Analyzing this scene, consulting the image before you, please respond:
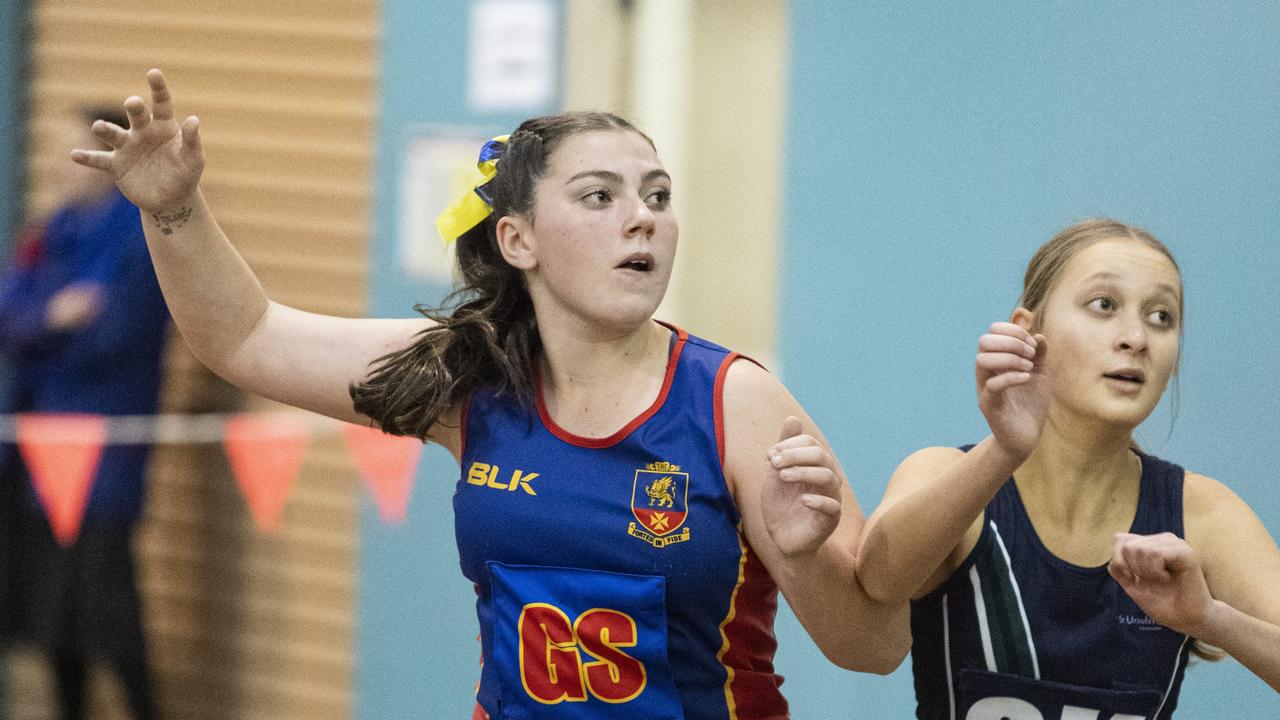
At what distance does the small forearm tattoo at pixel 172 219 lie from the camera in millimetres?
2395

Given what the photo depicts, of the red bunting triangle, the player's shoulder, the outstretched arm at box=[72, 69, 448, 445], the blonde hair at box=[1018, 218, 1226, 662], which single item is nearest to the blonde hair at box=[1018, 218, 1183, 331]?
the blonde hair at box=[1018, 218, 1226, 662]

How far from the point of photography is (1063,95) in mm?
3141

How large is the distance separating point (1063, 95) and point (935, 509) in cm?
143

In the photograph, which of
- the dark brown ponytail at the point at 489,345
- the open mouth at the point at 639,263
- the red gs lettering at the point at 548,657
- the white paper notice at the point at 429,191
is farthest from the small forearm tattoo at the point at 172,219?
the white paper notice at the point at 429,191

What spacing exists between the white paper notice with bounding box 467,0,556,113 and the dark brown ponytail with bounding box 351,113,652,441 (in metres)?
1.91

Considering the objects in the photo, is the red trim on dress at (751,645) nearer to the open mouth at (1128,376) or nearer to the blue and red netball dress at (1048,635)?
the blue and red netball dress at (1048,635)

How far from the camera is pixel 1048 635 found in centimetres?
220

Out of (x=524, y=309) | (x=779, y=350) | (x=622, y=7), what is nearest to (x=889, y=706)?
(x=779, y=350)

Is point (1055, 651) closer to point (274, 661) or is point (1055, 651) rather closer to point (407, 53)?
point (407, 53)

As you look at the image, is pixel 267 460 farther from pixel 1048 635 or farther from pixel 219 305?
pixel 1048 635

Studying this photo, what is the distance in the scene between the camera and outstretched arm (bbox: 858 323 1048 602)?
1.94 metres

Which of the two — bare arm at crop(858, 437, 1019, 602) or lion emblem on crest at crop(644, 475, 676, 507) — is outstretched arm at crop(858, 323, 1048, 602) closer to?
bare arm at crop(858, 437, 1019, 602)

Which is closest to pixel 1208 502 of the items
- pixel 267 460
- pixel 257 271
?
pixel 267 460

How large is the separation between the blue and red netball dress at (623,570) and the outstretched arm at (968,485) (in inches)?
8.4
